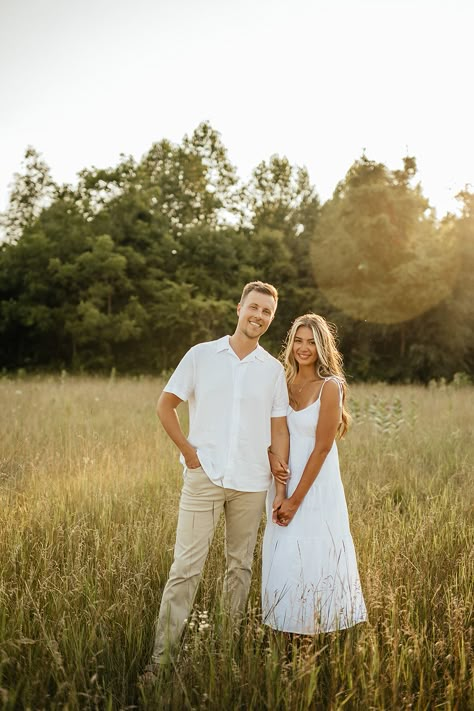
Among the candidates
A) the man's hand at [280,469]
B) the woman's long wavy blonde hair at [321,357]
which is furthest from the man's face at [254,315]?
the man's hand at [280,469]

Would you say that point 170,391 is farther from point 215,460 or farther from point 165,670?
point 165,670

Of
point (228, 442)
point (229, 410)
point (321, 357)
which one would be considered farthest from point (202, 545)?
point (321, 357)

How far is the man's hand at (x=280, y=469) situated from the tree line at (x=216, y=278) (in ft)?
66.0

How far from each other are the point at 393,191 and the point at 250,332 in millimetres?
22266

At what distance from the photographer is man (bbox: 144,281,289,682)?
10.2 ft

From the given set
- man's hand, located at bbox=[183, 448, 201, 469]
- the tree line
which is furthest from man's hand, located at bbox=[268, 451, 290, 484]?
the tree line

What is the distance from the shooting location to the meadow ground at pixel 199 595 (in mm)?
2510

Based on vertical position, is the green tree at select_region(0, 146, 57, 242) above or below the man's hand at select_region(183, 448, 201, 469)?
above

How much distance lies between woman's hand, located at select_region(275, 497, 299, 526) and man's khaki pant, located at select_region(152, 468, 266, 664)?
0.46 ft

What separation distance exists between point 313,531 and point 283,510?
189 mm

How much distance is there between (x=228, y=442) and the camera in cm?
316

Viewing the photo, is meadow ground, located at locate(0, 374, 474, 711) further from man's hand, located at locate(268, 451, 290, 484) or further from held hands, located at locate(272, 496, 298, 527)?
man's hand, located at locate(268, 451, 290, 484)

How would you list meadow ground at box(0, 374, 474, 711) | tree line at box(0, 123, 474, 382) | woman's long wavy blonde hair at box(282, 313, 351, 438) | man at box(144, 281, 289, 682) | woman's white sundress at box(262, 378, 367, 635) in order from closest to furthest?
1. meadow ground at box(0, 374, 474, 711)
2. woman's white sundress at box(262, 378, 367, 635)
3. man at box(144, 281, 289, 682)
4. woman's long wavy blonde hair at box(282, 313, 351, 438)
5. tree line at box(0, 123, 474, 382)

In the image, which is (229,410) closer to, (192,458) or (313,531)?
(192,458)
